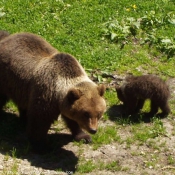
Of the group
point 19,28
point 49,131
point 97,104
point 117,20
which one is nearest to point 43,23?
point 19,28

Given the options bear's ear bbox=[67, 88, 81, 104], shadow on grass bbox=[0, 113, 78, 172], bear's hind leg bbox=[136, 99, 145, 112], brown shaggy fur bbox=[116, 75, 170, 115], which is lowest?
shadow on grass bbox=[0, 113, 78, 172]

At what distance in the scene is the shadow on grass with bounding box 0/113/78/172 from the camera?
8.12m

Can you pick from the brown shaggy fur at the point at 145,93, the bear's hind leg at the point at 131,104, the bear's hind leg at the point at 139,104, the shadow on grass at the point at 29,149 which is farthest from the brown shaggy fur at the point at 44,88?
the bear's hind leg at the point at 139,104

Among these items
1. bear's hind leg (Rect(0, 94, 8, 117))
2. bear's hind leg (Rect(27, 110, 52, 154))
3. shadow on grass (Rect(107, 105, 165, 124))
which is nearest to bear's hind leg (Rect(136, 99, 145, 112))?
shadow on grass (Rect(107, 105, 165, 124))

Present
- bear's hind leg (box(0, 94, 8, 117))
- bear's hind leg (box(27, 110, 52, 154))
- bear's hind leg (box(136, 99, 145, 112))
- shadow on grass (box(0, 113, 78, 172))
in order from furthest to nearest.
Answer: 1. bear's hind leg (box(136, 99, 145, 112))
2. bear's hind leg (box(0, 94, 8, 117))
3. bear's hind leg (box(27, 110, 52, 154))
4. shadow on grass (box(0, 113, 78, 172))

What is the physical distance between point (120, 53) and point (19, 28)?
2.61m

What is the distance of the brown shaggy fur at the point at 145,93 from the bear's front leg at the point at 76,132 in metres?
1.21

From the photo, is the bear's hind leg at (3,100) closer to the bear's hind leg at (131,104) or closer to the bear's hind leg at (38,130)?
the bear's hind leg at (38,130)

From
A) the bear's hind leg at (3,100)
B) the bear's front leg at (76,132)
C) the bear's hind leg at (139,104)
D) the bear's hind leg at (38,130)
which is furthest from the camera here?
the bear's hind leg at (139,104)

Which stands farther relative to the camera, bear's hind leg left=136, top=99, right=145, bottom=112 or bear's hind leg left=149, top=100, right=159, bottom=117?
bear's hind leg left=136, top=99, right=145, bottom=112

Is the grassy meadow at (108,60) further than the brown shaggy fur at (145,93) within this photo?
No

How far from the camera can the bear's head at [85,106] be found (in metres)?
7.81

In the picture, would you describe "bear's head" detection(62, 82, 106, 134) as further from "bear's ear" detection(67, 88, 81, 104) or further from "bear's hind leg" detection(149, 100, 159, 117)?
"bear's hind leg" detection(149, 100, 159, 117)

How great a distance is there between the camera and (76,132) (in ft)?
29.5
